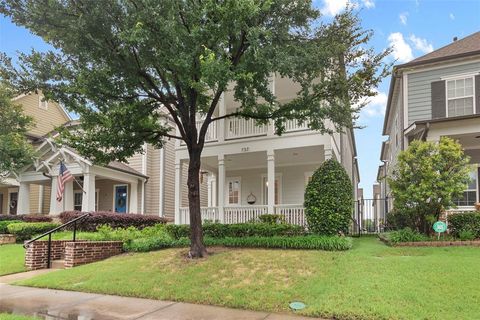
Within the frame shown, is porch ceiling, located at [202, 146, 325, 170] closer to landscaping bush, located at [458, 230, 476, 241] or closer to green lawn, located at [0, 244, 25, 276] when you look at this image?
landscaping bush, located at [458, 230, 476, 241]

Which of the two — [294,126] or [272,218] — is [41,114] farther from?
[272,218]

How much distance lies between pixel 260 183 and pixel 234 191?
1.39 meters

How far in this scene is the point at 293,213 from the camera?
13273mm

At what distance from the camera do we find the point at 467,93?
14.4 m

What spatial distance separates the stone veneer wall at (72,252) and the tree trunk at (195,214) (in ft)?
10.7

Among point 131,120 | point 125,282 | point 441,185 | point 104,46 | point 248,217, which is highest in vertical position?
Result: point 104,46

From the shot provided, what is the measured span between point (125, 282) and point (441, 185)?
8.50m

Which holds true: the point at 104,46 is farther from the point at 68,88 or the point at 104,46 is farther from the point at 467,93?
the point at 467,93

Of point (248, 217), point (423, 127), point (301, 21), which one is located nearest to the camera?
point (301, 21)

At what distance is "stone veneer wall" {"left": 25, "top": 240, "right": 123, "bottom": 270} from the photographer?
10664 millimetres

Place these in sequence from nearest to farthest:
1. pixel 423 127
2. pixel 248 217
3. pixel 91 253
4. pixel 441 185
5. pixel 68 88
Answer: pixel 68 88 < pixel 441 185 < pixel 91 253 < pixel 423 127 < pixel 248 217

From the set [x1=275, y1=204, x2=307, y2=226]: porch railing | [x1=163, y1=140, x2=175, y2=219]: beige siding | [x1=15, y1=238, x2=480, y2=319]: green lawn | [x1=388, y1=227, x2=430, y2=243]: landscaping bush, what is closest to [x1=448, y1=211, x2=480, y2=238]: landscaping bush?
[x1=388, y1=227, x2=430, y2=243]: landscaping bush

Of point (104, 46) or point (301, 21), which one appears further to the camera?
point (301, 21)

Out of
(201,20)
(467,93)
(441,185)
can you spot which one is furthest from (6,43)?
(467,93)
